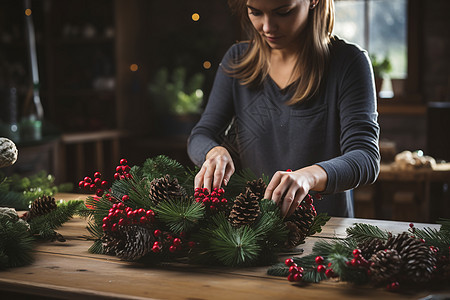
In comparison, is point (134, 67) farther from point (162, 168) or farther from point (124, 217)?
point (124, 217)

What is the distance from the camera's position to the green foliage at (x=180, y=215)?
3.43 ft

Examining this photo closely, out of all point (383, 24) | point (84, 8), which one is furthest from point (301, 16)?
point (84, 8)

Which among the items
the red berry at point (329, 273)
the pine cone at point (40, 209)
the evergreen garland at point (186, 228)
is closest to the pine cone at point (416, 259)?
the red berry at point (329, 273)

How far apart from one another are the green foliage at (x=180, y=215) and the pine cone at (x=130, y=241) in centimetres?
4

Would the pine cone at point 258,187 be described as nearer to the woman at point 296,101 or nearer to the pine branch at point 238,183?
the pine branch at point 238,183

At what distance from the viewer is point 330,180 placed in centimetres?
129

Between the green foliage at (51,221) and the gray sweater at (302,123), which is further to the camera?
the gray sweater at (302,123)

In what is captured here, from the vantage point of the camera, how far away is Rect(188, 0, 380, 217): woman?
1.49 metres

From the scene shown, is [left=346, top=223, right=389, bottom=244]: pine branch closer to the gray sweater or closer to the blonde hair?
the gray sweater

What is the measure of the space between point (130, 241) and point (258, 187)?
0.92 feet

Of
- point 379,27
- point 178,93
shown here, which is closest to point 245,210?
point 178,93

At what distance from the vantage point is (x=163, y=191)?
3.63ft

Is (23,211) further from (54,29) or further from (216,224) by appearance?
(54,29)

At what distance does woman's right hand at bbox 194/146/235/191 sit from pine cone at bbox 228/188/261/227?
16cm
